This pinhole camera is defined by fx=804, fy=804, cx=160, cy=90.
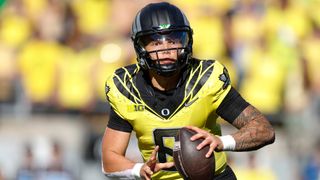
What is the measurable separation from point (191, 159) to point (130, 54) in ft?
19.4

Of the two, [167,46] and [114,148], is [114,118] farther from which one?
[167,46]

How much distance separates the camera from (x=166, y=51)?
4.55 m

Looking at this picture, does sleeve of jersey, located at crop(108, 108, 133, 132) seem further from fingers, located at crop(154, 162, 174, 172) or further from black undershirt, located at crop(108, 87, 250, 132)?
fingers, located at crop(154, 162, 174, 172)

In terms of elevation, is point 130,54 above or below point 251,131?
below

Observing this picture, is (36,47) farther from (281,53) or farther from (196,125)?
(196,125)

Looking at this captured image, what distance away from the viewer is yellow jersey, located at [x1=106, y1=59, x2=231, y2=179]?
182 inches

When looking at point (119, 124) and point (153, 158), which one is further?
point (119, 124)

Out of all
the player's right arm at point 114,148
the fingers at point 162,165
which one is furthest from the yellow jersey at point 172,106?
the fingers at point 162,165

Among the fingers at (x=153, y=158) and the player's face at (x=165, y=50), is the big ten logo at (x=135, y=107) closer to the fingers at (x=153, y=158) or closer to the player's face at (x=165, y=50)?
the player's face at (x=165, y=50)

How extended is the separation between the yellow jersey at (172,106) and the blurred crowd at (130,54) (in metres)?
4.83

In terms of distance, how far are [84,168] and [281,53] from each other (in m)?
2.96

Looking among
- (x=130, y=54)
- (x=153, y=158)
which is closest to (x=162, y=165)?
(x=153, y=158)

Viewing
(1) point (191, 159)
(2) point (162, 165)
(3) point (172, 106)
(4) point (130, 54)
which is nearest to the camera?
(1) point (191, 159)

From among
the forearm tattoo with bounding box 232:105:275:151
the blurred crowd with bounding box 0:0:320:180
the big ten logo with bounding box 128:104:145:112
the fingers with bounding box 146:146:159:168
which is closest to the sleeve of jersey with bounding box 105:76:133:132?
the big ten logo with bounding box 128:104:145:112
